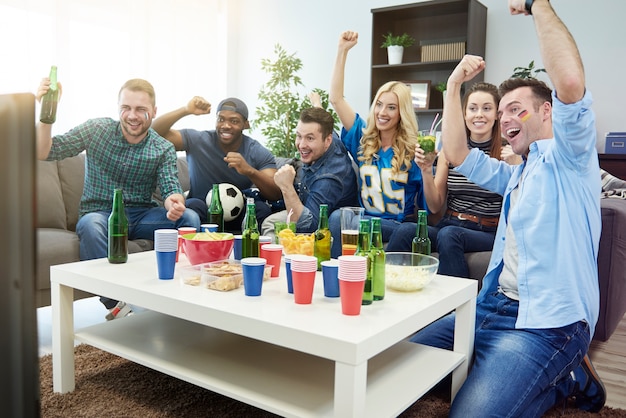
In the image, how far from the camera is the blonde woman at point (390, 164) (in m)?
2.78

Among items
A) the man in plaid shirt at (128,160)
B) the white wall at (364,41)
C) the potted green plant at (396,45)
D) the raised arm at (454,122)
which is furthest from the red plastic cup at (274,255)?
the white wall at (364,41)

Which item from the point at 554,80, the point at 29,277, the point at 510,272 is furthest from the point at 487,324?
the point at 29,277

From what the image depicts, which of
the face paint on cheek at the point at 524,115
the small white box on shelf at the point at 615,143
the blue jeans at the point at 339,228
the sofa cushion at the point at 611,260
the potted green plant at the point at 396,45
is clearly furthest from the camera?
the potted green plant at the point at 396,45

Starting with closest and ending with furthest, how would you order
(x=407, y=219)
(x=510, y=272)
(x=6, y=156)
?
(x=6, y=156) < (x=510, y=272) < (x=407, y=219)

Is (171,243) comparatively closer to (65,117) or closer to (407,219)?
(407,219)

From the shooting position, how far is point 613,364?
7.47 ft

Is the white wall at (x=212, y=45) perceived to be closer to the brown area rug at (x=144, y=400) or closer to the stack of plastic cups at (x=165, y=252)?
the brown area rug at (x=144, y=400)

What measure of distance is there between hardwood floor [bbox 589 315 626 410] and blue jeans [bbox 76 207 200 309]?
6.12 feet

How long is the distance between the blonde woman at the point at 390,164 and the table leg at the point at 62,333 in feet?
4.24

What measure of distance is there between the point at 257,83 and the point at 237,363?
14.9 feet

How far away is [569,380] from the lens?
5.82ft

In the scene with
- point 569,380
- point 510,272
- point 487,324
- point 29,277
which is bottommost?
point 569,380

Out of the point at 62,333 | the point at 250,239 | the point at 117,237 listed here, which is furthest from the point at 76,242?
the point at 250,239

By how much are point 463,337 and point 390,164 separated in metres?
1.25
